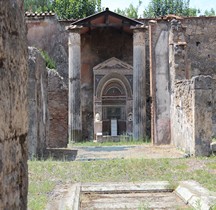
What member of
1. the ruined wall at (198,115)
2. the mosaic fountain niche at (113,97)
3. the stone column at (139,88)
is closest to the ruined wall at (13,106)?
the ruined wall at (198,115)

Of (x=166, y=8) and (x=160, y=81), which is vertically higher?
(x=166, y=8)

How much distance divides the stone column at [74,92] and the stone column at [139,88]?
2.04 m

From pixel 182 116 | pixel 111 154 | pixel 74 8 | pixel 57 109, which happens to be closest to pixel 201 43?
pixel 57 109

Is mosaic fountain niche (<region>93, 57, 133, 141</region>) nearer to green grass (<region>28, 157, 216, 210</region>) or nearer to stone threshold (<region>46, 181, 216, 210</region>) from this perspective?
green grass (<region>28, 157, 216, 210</region>)

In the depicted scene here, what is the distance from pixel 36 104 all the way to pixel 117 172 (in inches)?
109

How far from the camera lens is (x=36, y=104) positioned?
28.1 feet

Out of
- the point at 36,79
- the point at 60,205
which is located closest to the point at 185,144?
the point at 36,79

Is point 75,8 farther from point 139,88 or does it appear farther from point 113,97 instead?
point 139,88

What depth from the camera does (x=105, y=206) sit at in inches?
172

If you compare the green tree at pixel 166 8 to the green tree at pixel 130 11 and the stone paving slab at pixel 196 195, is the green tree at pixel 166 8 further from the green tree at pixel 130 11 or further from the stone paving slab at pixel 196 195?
the stone paving slab at pixel 196 195

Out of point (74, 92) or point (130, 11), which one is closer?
point (74, 92)

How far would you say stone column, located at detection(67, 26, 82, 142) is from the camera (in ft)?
49.9

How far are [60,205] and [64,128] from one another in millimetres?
8687

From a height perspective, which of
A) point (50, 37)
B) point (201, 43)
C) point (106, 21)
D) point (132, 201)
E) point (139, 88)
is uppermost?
point (106, 21)
